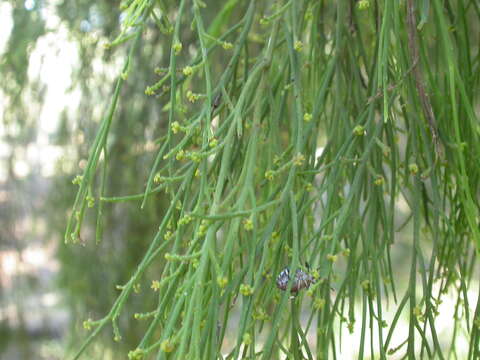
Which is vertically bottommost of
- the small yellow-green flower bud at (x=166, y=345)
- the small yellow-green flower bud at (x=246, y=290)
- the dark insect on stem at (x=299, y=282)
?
the small yellow-green flower bud at (x=166, y=345)

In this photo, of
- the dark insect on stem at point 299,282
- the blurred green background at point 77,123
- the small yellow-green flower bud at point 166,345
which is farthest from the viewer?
the blurred green background at point 77,123

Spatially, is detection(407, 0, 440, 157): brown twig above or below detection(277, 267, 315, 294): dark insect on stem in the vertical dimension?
above

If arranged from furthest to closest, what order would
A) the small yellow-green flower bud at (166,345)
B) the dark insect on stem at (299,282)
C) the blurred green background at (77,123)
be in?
the blurred green background at (77,123) → the dark insect on stem at (299,282) → the small yellow-green flower bud at (166,345)

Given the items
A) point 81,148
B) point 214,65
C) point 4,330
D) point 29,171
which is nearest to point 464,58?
point 214,65

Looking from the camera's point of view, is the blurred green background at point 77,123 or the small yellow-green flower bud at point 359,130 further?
the blurred green background at point 77,123

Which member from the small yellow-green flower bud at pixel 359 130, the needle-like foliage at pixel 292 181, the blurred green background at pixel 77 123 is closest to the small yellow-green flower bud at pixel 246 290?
the needle-like foliage at pixel 292 181

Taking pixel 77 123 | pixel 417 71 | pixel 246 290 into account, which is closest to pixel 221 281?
pixel 246 290

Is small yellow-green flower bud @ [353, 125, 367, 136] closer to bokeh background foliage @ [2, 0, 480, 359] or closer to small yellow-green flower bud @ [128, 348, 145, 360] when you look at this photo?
bokeh background foliage @ [2, 0, 480, 359]

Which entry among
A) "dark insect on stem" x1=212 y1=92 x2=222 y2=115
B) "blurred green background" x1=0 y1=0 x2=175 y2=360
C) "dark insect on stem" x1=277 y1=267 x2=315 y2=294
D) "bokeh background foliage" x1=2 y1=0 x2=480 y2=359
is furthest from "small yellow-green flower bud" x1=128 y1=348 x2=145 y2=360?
"blurred green background" x1=0 y1=0 x2=175 y2=360

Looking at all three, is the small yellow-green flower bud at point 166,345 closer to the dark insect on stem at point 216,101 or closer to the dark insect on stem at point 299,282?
the dark insect on stem at point 299,282

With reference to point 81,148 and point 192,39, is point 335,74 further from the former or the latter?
point 81,148

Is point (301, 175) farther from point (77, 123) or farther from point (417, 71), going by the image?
point (77, 123)
